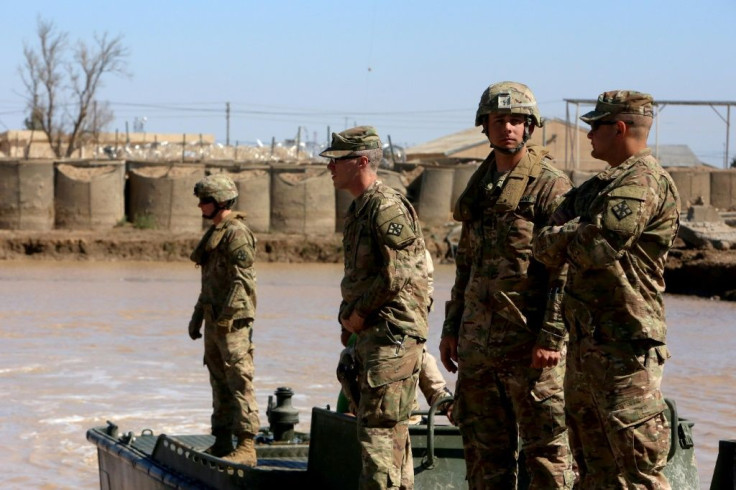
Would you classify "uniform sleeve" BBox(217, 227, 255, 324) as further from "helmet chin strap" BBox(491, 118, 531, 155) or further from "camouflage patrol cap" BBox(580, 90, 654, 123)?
"camouflage patrol cap" BBox(580, 90, 654, 123)

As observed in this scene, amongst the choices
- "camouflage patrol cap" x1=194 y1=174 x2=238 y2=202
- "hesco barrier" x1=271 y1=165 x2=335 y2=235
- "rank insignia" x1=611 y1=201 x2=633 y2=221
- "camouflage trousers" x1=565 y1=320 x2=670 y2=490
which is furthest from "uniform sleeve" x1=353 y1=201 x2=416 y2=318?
"hesco barrier" x1=271 y1=165 x2=335 y2=235

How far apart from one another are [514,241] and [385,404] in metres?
0.84

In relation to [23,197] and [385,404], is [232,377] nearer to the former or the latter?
[385,404]

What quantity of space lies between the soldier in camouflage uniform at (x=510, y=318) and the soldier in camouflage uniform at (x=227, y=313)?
2.53 metres

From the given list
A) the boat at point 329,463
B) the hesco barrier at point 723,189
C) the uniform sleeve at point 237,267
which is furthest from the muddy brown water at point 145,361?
the hesco barrier at point 723,189

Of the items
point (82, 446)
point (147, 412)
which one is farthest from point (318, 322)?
point (82, 446)

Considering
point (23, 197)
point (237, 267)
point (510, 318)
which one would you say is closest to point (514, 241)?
point (510, 318)

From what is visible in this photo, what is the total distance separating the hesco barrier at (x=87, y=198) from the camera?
97.8 ft

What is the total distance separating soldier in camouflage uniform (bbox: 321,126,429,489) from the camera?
18.2 feet

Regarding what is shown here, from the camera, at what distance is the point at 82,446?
407 inches

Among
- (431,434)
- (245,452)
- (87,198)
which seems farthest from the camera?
(87,198)

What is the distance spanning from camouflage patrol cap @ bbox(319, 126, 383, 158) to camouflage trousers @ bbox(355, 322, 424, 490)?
0.72 meters

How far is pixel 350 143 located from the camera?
5.75 metres

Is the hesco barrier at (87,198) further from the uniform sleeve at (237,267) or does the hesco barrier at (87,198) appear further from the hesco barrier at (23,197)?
the uniform sleeve at (237,267)
